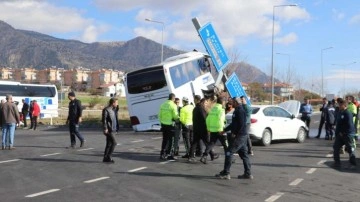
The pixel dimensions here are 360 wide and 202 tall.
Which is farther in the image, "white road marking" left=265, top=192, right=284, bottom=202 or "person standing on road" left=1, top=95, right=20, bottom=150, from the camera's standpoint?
"person standing on road" left=1, top=95, right=20, bottom=150

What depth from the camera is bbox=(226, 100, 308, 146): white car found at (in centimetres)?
1684

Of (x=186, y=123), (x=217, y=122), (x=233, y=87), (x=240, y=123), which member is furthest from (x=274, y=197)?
(x=233, y=87)

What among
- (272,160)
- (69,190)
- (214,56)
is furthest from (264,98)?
(69,190)

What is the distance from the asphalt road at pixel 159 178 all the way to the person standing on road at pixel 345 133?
52cm

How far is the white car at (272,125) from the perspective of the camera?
16844mm

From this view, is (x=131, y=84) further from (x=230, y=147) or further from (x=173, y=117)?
(x=230, y=147)

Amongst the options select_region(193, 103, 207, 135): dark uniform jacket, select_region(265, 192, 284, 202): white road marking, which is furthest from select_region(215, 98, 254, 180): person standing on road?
select_region(193, 103, 207, 135): dark uniform jacket

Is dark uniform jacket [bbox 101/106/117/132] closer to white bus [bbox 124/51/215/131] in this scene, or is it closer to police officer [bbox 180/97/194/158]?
police officer [bbox 180/97/194/158]

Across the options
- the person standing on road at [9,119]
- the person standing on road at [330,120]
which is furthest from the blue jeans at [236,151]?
the person standing on road at [330,120]

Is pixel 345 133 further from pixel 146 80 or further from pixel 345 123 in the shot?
pixel 146 80

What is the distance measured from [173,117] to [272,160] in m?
3.04

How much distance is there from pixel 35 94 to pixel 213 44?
22.2 metres

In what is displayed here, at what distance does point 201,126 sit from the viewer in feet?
41.7

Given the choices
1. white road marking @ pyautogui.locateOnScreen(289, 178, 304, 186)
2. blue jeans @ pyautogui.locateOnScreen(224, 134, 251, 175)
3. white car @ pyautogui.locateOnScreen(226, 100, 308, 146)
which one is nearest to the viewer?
white road marking @ pyautogui.locateOnScreen(289, 178, 304, 186)
